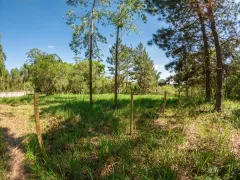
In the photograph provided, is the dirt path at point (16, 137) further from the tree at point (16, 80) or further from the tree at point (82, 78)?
the tree at point (16, 80)

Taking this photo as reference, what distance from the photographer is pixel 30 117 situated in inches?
290

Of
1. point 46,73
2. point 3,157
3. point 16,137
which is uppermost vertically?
point 46,73

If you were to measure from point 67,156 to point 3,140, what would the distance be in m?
2.40

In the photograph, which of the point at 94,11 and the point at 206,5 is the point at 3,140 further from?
the point at 206,5

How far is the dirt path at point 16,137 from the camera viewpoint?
3.62 meters

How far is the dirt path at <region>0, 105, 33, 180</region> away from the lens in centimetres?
362

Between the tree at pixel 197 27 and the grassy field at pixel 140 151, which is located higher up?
the tree at pixel 197 27

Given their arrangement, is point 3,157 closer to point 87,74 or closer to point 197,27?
point 197,27

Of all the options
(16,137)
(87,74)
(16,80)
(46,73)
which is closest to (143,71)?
(87,74)

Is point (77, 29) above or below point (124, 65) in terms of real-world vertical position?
below

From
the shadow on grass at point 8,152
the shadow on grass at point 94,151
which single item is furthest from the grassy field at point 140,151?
the shadow on grass at point 8,152

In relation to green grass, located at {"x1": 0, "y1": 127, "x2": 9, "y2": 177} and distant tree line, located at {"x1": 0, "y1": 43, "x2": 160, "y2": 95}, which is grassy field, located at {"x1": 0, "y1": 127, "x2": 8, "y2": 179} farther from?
distant tree line, located at {"x1": 0, "y1": 43, "x2": 160, "y2": 95}

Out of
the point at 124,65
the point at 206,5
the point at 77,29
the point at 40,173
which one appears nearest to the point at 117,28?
the point at 77,29

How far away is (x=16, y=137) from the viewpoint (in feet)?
17.4
